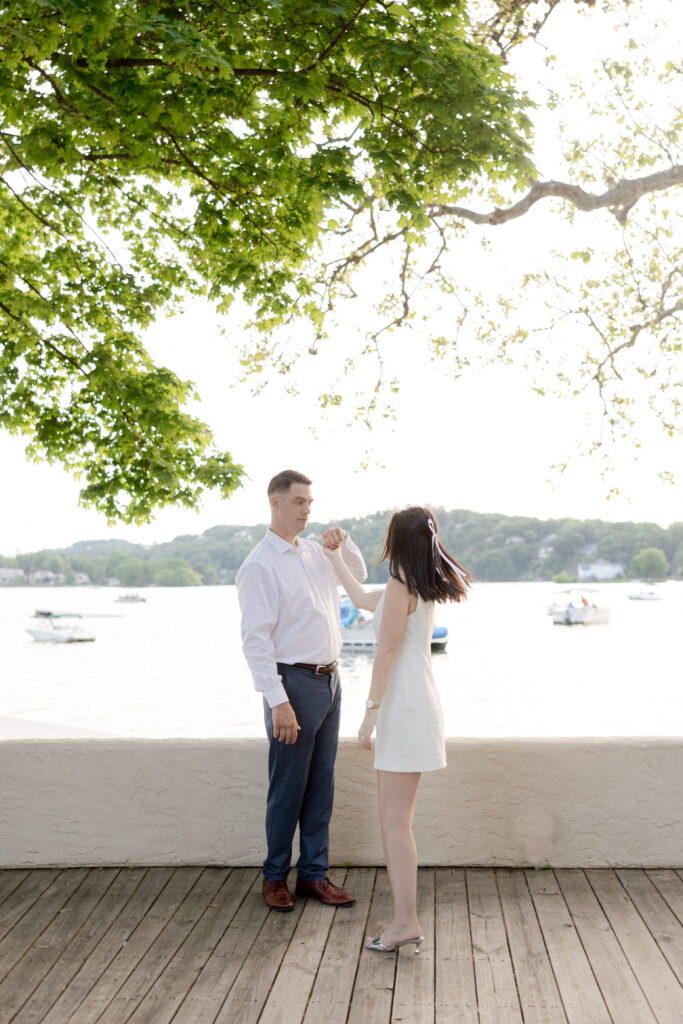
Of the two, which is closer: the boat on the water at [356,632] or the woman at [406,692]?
the woman at [406,692]

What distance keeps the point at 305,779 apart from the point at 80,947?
96 centimetres

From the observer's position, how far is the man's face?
11.9 feet

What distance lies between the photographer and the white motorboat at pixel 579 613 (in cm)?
7650

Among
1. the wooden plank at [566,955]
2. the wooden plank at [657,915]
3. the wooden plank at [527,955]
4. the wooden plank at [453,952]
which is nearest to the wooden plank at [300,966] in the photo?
the wooden plank at [453,952]

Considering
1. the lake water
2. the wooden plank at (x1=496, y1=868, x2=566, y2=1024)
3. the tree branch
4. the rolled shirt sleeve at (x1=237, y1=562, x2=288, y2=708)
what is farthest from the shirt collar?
the lake water

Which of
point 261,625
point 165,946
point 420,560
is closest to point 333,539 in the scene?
point 261,625

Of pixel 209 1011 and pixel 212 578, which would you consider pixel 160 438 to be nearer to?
pixel 209 1011

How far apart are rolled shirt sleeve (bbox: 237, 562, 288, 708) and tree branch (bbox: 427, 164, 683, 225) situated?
6648 millimetres

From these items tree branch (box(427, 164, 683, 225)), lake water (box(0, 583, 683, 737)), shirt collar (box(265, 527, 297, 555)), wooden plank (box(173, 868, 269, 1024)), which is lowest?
lake water (box(0, 583, 683, 737))

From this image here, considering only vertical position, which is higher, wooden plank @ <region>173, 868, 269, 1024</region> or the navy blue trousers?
the navy blue trousers

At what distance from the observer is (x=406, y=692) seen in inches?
126

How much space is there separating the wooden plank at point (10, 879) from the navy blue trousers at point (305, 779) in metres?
1.06

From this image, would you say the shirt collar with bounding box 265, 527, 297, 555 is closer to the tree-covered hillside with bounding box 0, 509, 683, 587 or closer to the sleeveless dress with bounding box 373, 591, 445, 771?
the sleeveless dress with bounding box 373, 591, 445, 771

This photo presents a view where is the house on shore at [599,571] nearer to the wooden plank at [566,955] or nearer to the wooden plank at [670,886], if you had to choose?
the wooden plank at [670,886]
